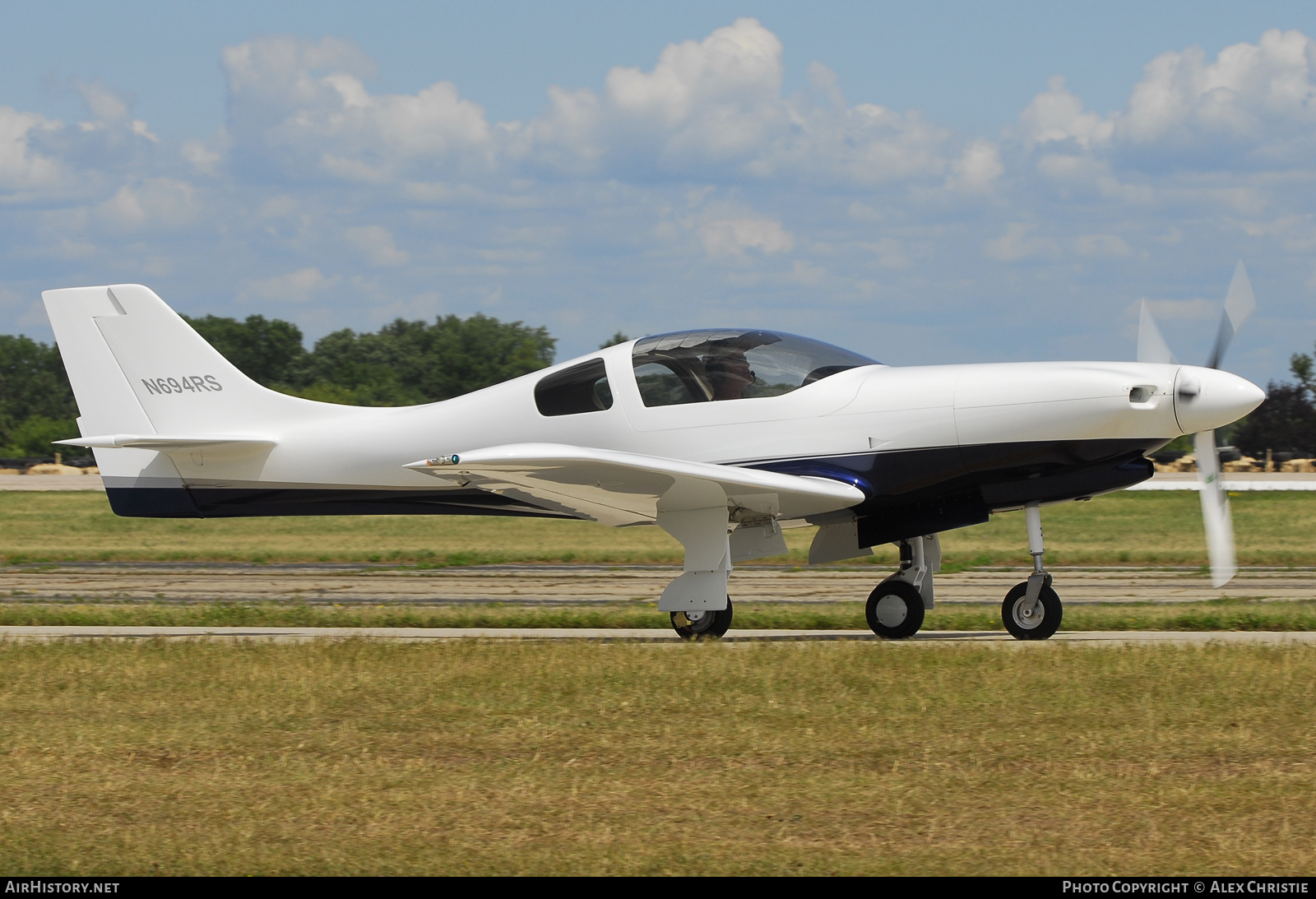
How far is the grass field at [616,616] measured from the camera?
41.5ft

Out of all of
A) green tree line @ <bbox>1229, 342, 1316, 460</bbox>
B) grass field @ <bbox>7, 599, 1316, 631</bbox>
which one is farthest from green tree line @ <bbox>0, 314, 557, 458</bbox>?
grass field @ <bbox>7, 599, 1316, 631</bbox>

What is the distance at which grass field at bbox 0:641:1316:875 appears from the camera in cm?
505

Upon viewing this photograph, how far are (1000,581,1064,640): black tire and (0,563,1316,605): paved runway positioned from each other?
4.54 metres

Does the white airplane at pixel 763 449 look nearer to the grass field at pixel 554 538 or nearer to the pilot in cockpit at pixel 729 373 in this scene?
the pilot in cockpit at pixel 729 373

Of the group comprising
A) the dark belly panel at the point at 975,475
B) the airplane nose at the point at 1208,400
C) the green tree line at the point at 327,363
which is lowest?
the dark belly panel at the point at 975,475

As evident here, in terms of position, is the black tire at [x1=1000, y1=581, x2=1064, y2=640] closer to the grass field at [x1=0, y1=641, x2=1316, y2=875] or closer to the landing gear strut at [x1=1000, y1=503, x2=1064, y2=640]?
the landing gear strut at [x1=1000, y1=503, x2=1064, y2=640]

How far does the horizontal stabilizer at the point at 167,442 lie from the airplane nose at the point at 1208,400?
8.31 m

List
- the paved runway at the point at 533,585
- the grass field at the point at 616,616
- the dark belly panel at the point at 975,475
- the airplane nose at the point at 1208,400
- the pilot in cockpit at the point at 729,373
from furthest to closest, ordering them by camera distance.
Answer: the paved runway at the point at 533,585 < the grass field at the point at 616,616 < the pilot in cockpit at the point at 729,373 < the dark belly panel at the point at 975,475 < the airplane nose at the point at 1208,400

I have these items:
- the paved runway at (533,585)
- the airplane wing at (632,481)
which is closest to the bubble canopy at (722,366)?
the airplane wing at (632,481)

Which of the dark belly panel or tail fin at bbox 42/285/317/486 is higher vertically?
tail fin at bbox 42/285/317/486

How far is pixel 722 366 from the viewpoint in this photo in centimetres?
1106

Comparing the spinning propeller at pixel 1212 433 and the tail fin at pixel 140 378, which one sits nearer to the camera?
the spinning propeller at pixel 1212 433

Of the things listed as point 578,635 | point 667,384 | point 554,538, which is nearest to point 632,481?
point 667,384

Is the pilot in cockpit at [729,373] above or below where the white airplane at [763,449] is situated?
above
